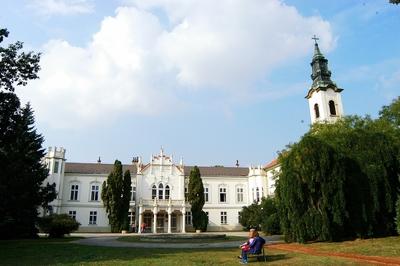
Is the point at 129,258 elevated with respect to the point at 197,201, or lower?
lower

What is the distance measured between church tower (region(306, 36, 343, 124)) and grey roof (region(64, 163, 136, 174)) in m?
27.0

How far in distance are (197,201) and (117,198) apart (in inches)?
403

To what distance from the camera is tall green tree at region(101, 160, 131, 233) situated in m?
43.6

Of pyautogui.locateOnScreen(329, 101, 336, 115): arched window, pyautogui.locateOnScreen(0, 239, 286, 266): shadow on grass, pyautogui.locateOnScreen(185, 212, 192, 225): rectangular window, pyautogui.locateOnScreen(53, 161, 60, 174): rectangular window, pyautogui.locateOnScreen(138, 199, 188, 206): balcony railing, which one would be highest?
pyautogui.locateOnScreen(329, 101, 336, 115): arched window

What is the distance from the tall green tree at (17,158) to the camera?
738 inches

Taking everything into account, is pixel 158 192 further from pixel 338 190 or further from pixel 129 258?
pixel 129 258

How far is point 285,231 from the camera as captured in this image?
20250 mm

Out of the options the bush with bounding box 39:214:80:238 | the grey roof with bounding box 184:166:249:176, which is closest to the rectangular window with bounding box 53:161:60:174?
the grey roof with bounding box 184:166:249:176

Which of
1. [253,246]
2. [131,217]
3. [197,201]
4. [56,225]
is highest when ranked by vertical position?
[197,201]

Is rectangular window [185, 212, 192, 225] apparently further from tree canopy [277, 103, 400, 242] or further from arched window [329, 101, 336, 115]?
tree canopy [277, 103, 400, 242]

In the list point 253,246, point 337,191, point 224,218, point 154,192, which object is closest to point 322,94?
point 224,218

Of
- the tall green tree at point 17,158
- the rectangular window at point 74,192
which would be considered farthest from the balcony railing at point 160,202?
the tall green tree at point 17,158

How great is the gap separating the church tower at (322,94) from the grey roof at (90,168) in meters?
27.0

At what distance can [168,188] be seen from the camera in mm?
50969
